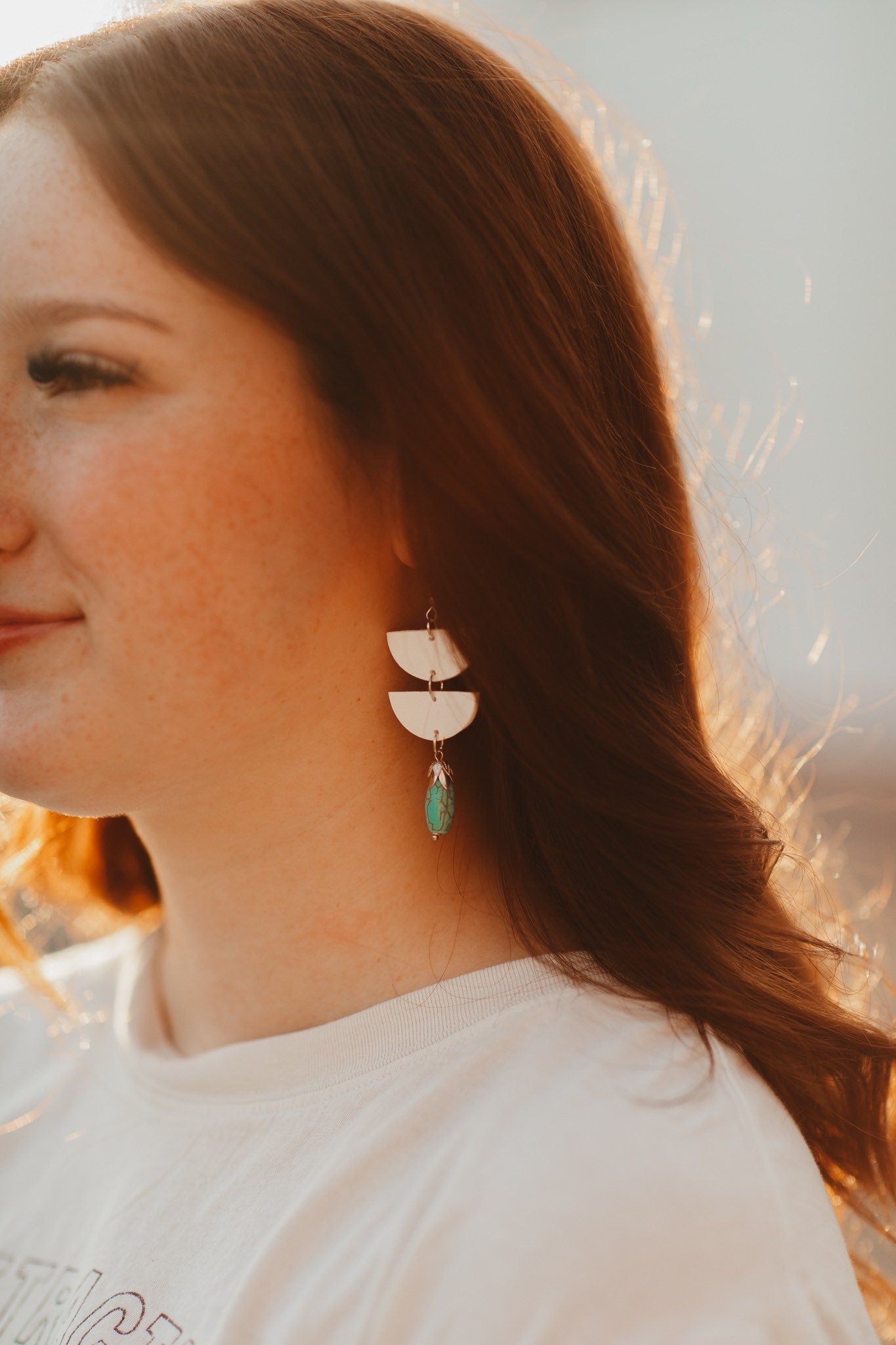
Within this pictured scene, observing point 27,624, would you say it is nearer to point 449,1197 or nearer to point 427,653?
point 427,653

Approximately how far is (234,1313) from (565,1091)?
297 mm

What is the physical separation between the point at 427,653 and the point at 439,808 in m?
0.14

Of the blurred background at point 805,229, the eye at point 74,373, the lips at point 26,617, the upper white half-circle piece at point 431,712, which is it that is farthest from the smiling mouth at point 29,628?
the blurred background at point 805,229

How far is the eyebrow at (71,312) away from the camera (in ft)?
3.01

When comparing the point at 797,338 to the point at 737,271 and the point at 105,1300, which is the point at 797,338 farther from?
the point at 105,1300

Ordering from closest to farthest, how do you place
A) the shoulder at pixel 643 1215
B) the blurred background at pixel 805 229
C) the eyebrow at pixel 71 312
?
the shoulder at pixel 643 1215, the eyebrow at pixel 71 312, the blurred background at pixel 805 229

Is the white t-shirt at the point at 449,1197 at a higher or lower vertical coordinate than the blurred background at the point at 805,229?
lower

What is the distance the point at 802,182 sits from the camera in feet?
10.2

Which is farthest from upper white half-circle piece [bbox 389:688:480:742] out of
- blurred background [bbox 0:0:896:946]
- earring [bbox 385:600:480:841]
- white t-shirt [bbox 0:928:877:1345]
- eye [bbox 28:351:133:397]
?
blurred background [bbox 0:0:896:946]

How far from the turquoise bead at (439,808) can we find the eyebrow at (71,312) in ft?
1.47

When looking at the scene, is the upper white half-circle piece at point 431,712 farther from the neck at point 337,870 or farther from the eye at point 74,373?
the eye at point 74,373

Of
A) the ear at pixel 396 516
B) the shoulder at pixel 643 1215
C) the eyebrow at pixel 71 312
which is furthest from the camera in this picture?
the ear at pixel 396 516

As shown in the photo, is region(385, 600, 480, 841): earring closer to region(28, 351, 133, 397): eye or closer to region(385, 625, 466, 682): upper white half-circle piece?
region(385, 625, 466, 682): upper white half-circle piece

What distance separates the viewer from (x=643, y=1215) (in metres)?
0.80
